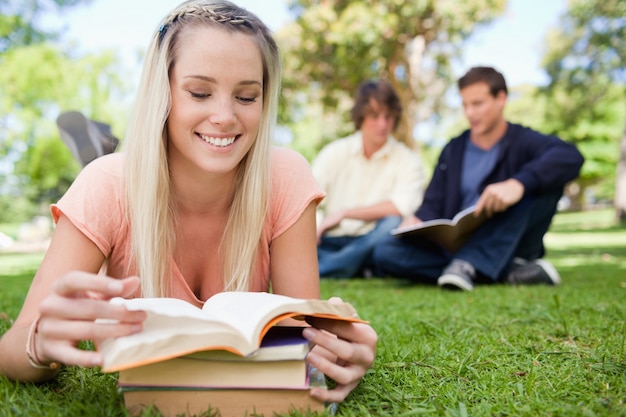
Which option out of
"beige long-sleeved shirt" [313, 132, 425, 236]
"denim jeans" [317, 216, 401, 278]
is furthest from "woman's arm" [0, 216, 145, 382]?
"beige long-sleeved shirt" [313, 132, 425, 236]

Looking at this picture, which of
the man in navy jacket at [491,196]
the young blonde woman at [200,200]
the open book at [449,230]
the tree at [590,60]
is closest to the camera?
the young blonde woman at [200,200]

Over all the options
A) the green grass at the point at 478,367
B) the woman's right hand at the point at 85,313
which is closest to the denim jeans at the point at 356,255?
the green grass at the point at 478,367

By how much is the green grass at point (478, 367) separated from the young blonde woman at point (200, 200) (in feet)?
0.33

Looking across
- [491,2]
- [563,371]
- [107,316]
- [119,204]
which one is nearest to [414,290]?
[563,371]

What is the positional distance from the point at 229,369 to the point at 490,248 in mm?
2941

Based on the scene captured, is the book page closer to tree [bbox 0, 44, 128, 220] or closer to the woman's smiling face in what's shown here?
the woman's smiling face

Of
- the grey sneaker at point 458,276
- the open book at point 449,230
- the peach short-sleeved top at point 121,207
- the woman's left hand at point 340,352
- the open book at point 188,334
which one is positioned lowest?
the grey sneaker at point 458,276

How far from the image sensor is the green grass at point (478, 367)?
1262 millimetres

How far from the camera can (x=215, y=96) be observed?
1599 mm

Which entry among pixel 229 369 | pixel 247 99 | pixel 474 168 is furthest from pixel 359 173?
pixel 229 369

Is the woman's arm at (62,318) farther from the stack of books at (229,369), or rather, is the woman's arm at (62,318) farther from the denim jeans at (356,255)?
the denim jeans at (356,255)

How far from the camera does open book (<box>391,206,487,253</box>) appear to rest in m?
3.53

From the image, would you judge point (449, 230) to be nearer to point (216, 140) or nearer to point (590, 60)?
point (216, 140)

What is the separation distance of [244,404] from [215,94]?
2.80 feet
